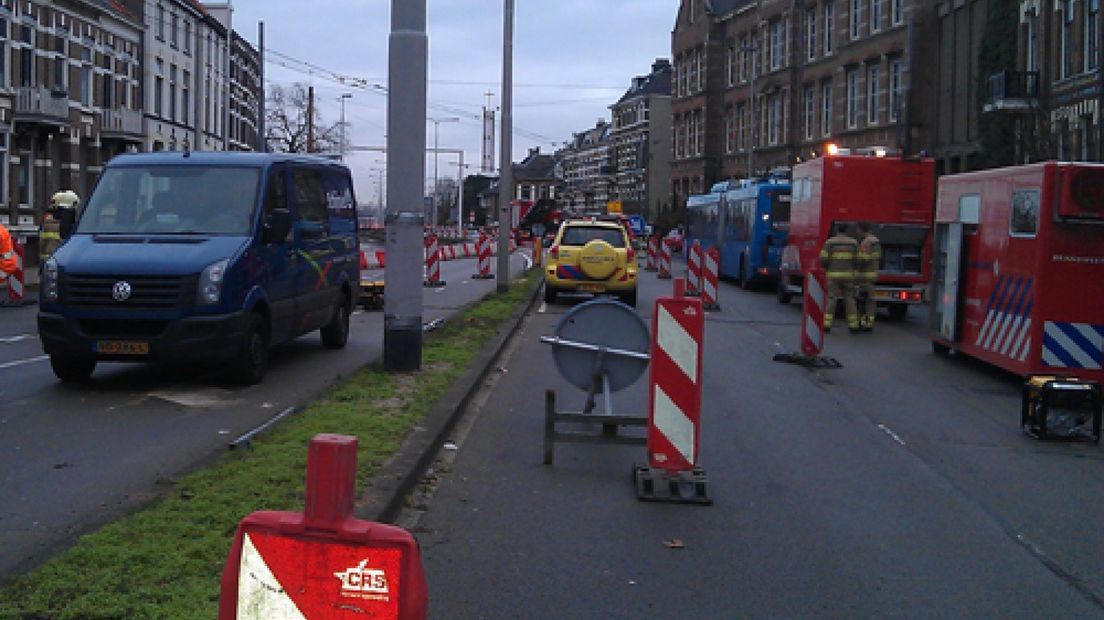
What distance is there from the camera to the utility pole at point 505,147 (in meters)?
25.0

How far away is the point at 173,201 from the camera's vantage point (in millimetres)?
11719

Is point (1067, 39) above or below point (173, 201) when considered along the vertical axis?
above

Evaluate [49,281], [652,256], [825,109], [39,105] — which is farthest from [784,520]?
[825,109]

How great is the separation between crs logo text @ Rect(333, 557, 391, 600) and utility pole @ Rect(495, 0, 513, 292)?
870 inches

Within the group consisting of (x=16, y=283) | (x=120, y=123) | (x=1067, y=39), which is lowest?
(x=16, y=283)

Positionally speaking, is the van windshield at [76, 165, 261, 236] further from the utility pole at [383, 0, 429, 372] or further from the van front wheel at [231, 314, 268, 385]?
the utility pole at [383, 0, 429, 372]

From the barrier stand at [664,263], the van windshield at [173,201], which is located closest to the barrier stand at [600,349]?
the van windshield at [173,201]

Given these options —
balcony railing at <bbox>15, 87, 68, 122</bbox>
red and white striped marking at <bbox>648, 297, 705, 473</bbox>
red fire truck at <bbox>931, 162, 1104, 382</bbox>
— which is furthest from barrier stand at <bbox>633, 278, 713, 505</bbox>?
balcony railing at <bbox>15, 87, 68, 122</bbox>

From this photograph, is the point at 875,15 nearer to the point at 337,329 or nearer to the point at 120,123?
the point at 120,123

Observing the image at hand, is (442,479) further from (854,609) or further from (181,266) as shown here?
(181,266)

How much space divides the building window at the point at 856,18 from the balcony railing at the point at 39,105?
35.3 m

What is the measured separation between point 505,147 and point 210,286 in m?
15.8

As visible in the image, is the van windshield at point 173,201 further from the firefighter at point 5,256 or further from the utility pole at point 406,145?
the firefighter at point 5,256

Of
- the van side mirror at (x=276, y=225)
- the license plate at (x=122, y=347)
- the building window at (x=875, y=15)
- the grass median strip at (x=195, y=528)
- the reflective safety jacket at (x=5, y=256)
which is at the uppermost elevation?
the building window at (x=875, y=15)
